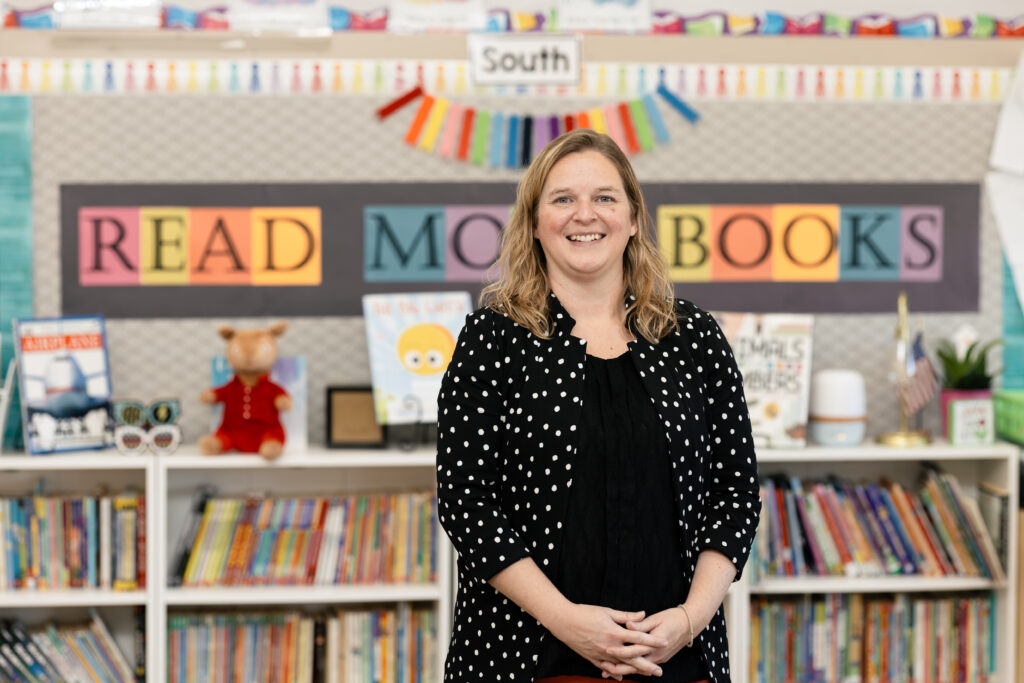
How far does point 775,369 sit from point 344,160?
4.10 ft

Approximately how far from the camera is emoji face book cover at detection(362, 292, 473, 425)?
239 cm

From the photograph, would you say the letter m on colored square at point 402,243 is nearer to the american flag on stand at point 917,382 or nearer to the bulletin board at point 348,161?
the bulletin board at point 348,161

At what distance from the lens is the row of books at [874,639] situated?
8.11 feet

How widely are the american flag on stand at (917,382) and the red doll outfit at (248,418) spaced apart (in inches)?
62.9

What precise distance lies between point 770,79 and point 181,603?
2035mm

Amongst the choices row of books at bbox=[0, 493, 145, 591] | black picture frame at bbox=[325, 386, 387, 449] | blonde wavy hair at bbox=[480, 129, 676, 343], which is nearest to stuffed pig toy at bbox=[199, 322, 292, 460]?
black picture frame at bbox=[325, 386, 387, 449]

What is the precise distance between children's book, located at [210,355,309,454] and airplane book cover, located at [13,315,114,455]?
0.87 ft

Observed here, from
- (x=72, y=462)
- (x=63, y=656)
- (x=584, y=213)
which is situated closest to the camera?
(x=584, y=213)

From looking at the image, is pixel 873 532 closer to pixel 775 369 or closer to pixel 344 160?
pixel 775 369

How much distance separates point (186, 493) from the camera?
2541 mm

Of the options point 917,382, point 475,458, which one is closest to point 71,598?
point 475,458

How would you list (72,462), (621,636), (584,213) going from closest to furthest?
1. (621,636)
2. (584,213)
3. (72,462)

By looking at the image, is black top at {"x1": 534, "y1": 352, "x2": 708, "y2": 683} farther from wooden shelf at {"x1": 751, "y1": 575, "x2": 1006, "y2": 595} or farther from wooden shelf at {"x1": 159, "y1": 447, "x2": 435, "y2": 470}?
wooden shelf at {"x1": 751, "y1": 575, "x2": 1006, "y2": 595}

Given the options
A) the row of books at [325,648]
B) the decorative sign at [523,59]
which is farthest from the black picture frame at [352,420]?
the decorative sign at [523,59]
